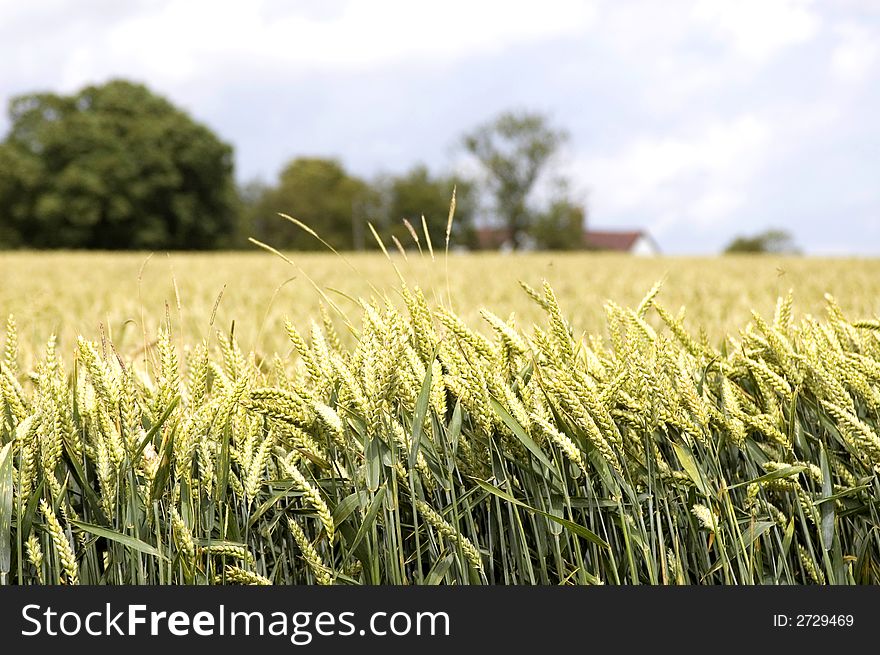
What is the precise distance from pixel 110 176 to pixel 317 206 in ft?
75.2

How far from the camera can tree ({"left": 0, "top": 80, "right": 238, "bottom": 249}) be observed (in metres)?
37.5

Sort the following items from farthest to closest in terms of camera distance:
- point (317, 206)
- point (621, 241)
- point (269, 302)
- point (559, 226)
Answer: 1. point (621, 241)
2. point (317, 206)
3. point (559, 226)
4. point (269, 302)

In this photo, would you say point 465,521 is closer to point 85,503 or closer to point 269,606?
point 269,606

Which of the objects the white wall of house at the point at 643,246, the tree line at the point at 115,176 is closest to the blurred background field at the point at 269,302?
the tree line at the point at 115,176

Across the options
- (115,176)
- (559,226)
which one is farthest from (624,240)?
(115,176)

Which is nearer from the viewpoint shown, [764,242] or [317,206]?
[317,206]

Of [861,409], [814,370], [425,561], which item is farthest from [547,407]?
[861,409]

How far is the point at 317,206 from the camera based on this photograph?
5969 centimetres

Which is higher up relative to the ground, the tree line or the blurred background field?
the tree line

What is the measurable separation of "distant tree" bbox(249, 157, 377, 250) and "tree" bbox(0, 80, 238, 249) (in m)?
16.1

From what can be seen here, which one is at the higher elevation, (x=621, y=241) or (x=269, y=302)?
(x=621, y=241)

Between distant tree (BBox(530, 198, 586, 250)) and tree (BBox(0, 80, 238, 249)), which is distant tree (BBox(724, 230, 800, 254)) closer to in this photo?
distant tree (BBox(530, 198, 586, 250))

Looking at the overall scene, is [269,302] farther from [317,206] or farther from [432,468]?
[317,206]

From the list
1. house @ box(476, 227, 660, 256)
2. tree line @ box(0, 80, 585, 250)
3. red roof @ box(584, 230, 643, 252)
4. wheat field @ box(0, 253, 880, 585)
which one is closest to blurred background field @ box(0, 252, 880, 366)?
wheat field @ box(0, 253, 880, 585)
